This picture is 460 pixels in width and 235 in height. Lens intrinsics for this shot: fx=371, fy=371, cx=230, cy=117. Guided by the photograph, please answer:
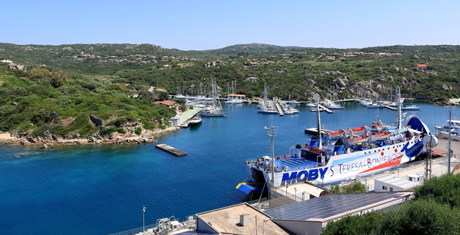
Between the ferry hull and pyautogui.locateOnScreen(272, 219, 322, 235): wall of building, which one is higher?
pyautogui.locateOnScreen(272, 219, 322, 235): wall of building

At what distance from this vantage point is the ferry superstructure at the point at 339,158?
2992cm

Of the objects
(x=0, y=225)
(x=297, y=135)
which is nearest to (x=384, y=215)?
(x=0, y=225)

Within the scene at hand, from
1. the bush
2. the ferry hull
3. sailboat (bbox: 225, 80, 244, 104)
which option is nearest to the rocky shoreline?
the bush

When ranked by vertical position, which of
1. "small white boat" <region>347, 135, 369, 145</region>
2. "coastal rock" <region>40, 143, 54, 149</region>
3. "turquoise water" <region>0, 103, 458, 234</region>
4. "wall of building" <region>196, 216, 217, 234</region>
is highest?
"small white boat" <region>347, 135, 369, 145</region>

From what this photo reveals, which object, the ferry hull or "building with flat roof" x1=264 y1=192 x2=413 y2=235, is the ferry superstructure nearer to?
the ferry hull

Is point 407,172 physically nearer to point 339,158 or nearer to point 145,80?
point 339,158

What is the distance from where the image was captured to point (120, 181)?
35062mm

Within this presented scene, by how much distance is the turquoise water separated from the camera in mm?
26625

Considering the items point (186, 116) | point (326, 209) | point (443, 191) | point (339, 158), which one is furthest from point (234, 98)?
point (443, 191)

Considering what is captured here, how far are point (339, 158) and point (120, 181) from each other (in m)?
20.2

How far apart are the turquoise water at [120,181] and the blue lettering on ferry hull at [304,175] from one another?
13.0ft

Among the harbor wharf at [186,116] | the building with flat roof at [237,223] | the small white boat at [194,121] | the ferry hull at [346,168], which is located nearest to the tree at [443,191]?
the building with flat roof at [237,223]

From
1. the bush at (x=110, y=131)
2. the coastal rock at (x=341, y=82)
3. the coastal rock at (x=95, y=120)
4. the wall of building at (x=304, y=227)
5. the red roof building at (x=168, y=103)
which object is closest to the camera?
the wall of building at (x=304, y=227)

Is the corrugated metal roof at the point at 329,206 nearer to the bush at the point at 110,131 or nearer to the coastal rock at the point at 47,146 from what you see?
the bush at the point at 110,131
